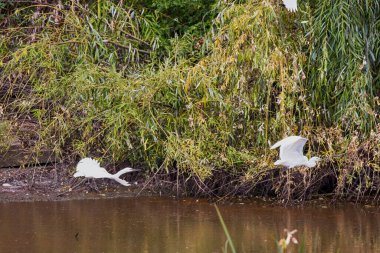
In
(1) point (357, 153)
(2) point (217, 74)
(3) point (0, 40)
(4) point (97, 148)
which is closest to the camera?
(1) point (357, 153)

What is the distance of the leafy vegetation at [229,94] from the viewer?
22.2 feet

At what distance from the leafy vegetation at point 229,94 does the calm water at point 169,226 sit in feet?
0.93

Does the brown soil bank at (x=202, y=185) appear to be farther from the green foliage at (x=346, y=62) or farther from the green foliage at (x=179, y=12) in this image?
the green foliage at (x=179, y=12)

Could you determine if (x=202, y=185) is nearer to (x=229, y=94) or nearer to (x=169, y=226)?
(x=229, y=94)

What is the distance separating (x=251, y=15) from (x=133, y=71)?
1446 mm

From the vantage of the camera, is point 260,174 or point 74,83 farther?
point 74,83

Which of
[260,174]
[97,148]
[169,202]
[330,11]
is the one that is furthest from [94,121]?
[330,11]

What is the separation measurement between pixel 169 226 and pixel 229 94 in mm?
1413

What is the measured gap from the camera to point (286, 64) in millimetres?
6859

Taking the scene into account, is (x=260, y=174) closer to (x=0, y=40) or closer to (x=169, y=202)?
(x=169, y=202)

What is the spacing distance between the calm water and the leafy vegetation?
0.28 m

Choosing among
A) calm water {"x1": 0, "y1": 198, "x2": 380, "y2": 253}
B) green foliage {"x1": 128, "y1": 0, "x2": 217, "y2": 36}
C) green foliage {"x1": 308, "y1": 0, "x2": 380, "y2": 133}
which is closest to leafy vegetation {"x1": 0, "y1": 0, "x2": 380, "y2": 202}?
green foliage {"x1": 308, "y1": 0, "x2": 380, "y2": 133}

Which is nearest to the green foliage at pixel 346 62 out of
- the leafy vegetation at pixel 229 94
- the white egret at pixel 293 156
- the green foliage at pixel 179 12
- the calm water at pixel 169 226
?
the leafy vegetation at pixel 229 94

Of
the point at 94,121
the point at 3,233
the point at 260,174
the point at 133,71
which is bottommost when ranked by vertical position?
the point at 3,233
